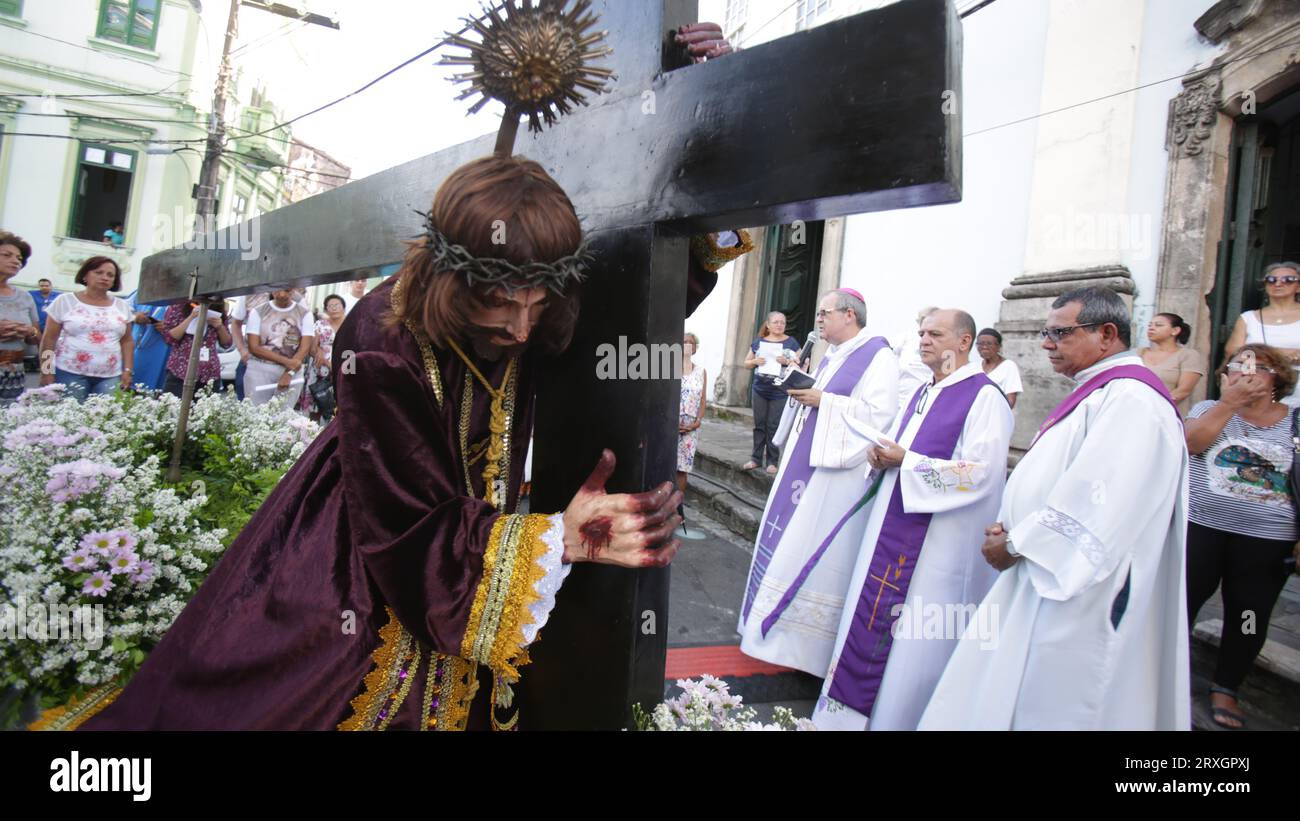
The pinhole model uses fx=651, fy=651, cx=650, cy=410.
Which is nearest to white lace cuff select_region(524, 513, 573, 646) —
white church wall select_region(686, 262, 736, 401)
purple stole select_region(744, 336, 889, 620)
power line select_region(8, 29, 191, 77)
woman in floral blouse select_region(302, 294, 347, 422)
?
purple stole select_region(744, 336, 889, 620)

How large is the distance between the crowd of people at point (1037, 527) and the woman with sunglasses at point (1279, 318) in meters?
0.01

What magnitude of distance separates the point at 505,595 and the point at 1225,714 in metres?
3.65

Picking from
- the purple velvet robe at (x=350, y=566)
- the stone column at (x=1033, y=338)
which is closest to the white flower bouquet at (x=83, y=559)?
the purple velvet robe at (x=350, y=566)

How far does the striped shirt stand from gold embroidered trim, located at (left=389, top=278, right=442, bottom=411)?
3.58 metres

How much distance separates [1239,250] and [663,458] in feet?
20.5

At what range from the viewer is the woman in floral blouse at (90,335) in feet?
17.1

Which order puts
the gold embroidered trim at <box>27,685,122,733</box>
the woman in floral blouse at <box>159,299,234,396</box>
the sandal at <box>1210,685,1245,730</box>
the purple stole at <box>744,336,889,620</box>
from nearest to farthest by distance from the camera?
the gold embroidered trim at <box>27,685,122,733</box>, the sandal at <box>1210,685,1245,730</box>, the purple stole at <box>744,336,889,620</box>, the woman in floral blouse at <box>159,299,234,396</box>

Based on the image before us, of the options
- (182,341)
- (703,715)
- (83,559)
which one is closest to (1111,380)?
(703,715)

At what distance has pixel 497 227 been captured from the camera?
45.1 inches

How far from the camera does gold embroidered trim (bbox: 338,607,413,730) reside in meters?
1.34

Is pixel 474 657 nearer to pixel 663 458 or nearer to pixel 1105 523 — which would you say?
pixel 663 458

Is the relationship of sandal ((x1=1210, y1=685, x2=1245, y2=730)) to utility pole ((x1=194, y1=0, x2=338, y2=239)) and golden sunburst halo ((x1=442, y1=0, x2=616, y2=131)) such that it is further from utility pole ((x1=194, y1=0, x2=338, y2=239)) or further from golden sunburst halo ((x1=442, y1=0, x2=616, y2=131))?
utility pole ((x1=194, y1=0, x2=338, y2=239))

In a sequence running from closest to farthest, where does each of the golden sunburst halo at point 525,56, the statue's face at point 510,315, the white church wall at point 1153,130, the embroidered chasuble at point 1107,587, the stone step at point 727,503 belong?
the golden sunburst halo at point 525,56 < the statue's face at point 510,315 < the embroidered chasuble at point 1107,587 < the white church wall at point 1153,130 < the stone step at point 727,503

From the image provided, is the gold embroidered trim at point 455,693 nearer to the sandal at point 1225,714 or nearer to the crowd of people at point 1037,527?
the crowd of people at point 1037,527
